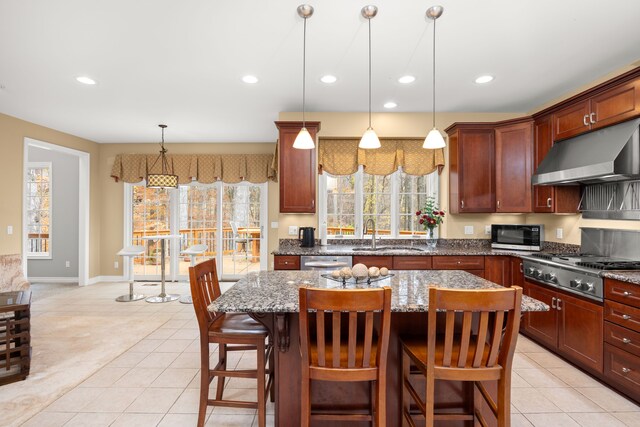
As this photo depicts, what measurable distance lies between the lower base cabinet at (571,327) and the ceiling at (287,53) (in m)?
2.08

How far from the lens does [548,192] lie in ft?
12.3

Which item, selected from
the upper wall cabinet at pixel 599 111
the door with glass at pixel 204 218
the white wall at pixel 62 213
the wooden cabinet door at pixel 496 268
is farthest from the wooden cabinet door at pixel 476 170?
the white wall at pixel 62 213

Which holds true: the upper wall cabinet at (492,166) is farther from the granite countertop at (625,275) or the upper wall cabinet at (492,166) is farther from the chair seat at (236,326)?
the chair seat at (236,326)

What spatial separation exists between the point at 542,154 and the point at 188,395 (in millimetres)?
4095

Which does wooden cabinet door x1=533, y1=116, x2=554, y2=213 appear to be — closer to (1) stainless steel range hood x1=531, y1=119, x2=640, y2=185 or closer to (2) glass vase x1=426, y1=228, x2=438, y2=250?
(1) stainless steel range hood x1=531, y1=119, x2=640, y2=185

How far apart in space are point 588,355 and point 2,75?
5.79m

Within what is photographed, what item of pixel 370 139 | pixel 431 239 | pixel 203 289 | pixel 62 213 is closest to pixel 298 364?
pixel 203 289

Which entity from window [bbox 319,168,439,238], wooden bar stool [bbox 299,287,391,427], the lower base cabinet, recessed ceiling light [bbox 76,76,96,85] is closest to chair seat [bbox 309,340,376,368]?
wooden bar stool [bbox 299,287,391,427]

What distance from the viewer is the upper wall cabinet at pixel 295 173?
421cm

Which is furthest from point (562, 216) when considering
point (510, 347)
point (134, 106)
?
point (134, 106)

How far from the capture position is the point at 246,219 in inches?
261

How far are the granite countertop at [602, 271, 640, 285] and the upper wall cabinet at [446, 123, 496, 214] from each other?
5.60ft

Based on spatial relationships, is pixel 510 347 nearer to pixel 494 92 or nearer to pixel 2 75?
pixel 494 92

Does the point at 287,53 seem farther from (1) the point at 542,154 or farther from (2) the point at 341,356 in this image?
(1) the point at 542,154
